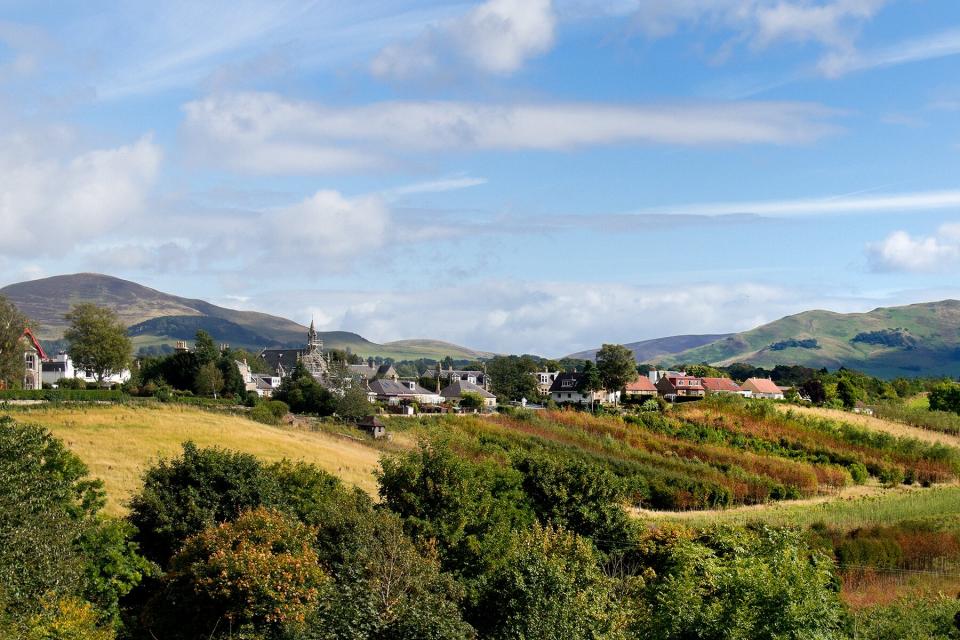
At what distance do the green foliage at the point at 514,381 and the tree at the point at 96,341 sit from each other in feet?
149

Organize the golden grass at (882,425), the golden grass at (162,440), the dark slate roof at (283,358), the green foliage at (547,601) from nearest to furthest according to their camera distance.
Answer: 1. the green foliage at (547,601)
2. the golden grass at (162,440)
3. the golden grass at (882,425)
4. the dark slate roof at (283,358)

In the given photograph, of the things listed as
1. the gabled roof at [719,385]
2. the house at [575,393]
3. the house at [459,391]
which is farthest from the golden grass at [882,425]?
Result: the house at [459,391]

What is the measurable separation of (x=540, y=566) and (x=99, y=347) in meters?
91.8

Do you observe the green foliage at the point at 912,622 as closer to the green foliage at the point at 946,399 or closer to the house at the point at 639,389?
the green foliage at the point at 946,399

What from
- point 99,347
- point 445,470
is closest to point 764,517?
point 445,470

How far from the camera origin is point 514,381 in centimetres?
12531

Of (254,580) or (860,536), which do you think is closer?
(254,580)

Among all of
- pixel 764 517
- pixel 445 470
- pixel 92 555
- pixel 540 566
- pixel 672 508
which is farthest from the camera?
pixel 672 508

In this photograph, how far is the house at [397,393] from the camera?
114m

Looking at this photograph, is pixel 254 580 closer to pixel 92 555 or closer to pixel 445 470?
pixel 92 555

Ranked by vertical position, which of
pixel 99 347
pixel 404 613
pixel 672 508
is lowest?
pixel 672 508

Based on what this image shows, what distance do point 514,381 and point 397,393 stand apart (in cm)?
1739

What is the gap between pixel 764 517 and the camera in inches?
1788

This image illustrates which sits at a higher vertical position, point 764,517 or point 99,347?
point 99,347
